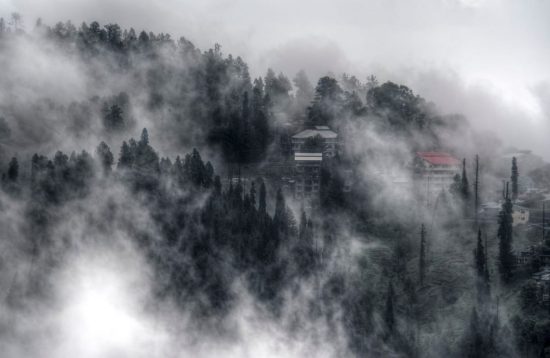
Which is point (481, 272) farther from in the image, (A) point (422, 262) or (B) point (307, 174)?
(B) point (307, 174)

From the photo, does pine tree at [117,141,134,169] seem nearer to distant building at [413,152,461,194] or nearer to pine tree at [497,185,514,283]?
distant building at [413,152,461,194]

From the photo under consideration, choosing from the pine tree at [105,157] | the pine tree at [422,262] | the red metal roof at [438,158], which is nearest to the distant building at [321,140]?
the red metal roof at [438,158]

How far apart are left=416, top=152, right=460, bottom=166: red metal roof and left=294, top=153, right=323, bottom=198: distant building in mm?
10953

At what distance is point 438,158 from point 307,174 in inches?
549

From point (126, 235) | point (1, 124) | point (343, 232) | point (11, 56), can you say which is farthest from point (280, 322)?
point (11, 56)

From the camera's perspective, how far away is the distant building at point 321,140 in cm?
7625

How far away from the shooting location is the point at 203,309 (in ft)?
213

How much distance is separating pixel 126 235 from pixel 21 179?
1140 centimetres

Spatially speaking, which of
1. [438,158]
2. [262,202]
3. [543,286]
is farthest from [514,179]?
[262,202]

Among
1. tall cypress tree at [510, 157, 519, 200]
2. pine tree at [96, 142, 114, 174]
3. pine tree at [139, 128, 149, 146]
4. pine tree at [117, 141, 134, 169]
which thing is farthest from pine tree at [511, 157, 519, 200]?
pine tree at [96, 142, 114, 174]

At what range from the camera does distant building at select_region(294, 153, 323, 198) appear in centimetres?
7281

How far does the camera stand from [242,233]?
218 ft

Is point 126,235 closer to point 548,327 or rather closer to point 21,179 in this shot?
point 21,179

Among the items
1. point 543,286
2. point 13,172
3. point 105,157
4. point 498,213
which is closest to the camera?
point 543,286
